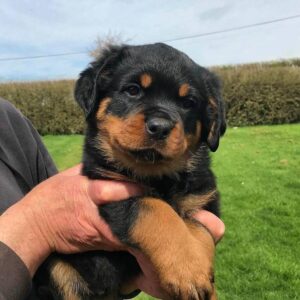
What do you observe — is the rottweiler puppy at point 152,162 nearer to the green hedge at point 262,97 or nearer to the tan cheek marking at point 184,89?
the tan cheek marking at point 184,89

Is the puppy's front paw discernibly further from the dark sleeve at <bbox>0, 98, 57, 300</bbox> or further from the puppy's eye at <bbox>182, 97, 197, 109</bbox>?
the puppy's eye at <bbox>182, 97, 197, 109</bbox>

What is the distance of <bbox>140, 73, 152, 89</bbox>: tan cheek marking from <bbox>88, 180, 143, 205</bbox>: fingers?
607 mm

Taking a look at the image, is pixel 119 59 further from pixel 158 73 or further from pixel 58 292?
pixel 58 292

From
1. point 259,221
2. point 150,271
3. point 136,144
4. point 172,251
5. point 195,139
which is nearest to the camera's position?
point 172,251

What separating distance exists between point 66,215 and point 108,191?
25 centimetres

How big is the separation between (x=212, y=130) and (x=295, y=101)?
614 inches

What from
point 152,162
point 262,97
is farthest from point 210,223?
point 262,97

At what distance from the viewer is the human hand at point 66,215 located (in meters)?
2.21

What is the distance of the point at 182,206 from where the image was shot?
A: 2475 mm

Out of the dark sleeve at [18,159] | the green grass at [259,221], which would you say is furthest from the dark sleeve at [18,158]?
the green grass at [259,221]

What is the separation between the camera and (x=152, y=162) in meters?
2.45

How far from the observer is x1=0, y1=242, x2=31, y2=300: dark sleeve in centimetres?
186

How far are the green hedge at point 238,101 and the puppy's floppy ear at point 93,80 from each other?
14.6 m

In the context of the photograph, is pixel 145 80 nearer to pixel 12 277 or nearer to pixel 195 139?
pixel 195 139
